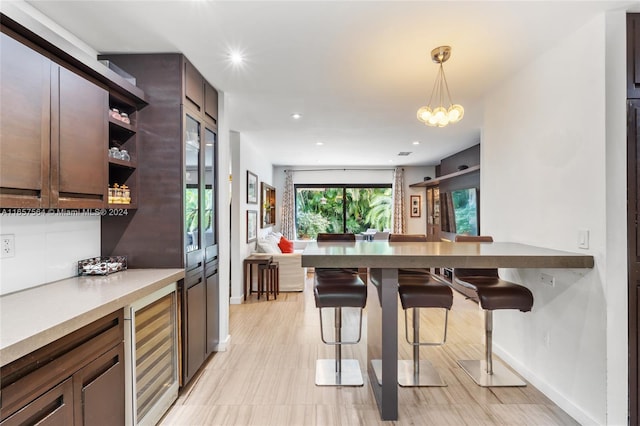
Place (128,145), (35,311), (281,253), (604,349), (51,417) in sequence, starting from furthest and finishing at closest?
1. (281,253)
2. (128,145)
3. (604,349)
4. (35,311)
5. (51,417)

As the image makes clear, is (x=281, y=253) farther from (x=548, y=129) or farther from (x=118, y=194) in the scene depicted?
(x=548, y=129)

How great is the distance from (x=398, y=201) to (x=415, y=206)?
0.52m

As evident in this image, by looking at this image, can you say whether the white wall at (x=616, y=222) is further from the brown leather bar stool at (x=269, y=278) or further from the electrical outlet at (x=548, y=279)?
the brown leather bar stool at (x=269, y=278)

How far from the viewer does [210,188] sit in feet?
9.58

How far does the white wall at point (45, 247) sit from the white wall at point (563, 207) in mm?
3405

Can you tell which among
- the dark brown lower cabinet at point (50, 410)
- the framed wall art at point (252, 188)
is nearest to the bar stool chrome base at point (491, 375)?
the dark brown lower cabinet at point (50, 410)

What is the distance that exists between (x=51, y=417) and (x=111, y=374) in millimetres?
359

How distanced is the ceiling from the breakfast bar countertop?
5.51 ft

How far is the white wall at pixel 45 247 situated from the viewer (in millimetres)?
1669

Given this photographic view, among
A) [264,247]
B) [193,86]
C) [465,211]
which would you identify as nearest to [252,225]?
[264,247]

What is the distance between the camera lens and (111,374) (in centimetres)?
158

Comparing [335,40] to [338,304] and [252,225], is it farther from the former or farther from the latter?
[252,225]

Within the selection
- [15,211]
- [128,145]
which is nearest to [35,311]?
[15,211]

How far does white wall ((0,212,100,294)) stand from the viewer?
1669 mm
